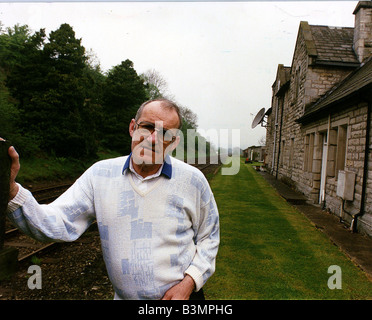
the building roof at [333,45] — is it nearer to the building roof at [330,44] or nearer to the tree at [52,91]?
the building roof at [330,44]

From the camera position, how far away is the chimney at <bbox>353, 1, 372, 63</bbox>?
1028 cm

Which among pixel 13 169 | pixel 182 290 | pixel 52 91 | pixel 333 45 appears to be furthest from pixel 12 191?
pixel 52 91

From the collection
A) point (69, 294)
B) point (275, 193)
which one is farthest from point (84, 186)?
point (275, 193)

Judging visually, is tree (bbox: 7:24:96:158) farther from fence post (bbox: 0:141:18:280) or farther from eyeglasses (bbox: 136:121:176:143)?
fence post (bbox: 0:141:18:280)

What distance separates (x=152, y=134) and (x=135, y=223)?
1.78 ft

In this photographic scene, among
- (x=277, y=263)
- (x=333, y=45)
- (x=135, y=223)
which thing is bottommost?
(x=277, y=263)

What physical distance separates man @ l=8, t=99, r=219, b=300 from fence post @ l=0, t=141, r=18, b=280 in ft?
0.92

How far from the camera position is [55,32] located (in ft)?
53.6

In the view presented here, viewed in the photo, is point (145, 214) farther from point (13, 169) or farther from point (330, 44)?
point (330, 44)

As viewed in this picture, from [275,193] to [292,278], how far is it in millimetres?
8403

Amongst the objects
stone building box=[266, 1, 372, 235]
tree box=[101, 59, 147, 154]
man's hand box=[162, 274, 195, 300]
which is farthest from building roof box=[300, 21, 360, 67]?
tree box=[101, 59, 147, 154]

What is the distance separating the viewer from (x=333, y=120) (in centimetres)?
891

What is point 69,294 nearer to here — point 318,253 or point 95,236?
point 95,236

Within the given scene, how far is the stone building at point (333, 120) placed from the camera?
6.71m
